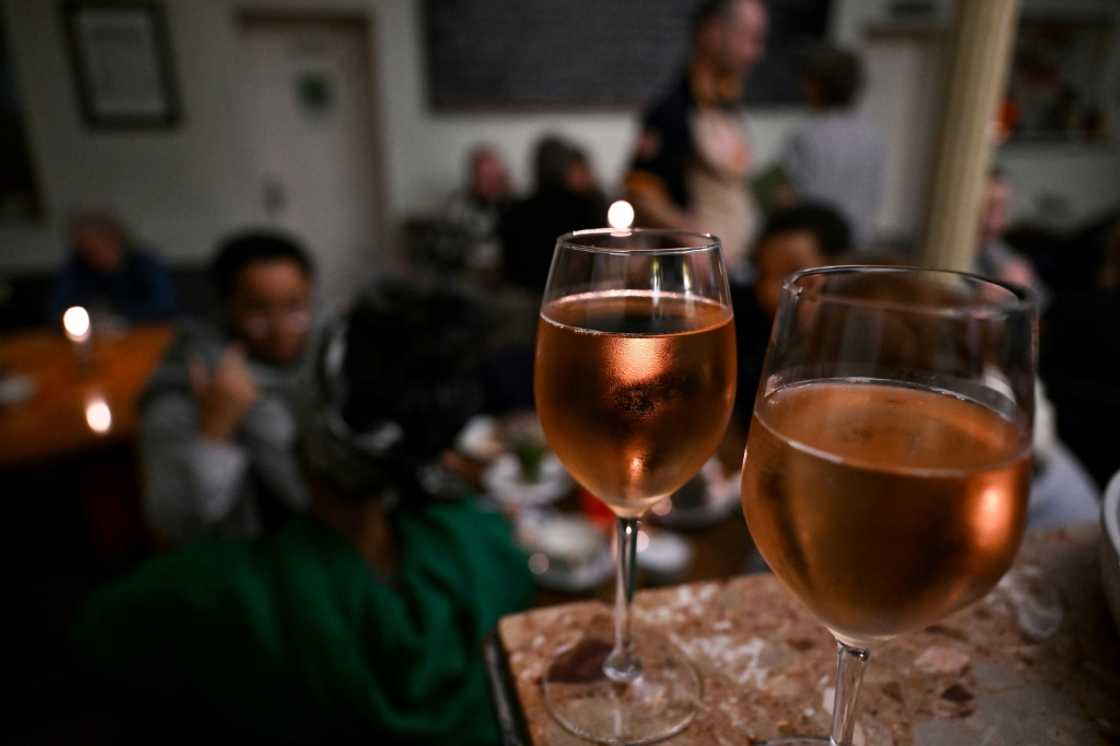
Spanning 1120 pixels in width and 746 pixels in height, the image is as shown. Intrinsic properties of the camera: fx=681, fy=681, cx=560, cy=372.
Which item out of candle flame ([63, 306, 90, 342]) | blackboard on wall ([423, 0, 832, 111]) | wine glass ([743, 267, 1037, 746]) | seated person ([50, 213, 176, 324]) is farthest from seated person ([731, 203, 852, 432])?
blackboard on wall ([423, 0, 832, 111])

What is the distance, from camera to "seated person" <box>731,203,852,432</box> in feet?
6.62

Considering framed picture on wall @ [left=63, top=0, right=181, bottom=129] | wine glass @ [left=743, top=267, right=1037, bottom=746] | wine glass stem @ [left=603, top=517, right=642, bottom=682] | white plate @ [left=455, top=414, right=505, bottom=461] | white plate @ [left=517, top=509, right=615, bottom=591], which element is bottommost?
white plate @ [left=517, top=509, right=615, bottom=591]

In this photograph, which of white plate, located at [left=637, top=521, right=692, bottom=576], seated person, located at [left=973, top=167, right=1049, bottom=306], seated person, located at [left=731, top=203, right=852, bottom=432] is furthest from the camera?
seated person, located at [left=973, top=167, right=1049, bottom=306]

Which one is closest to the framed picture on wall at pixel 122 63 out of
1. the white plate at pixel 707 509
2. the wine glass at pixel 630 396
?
the white plate at pixel 707 509

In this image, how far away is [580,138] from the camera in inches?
229

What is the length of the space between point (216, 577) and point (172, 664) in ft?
0.58

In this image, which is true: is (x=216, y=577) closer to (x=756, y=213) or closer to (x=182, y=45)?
(x=756, y=213)

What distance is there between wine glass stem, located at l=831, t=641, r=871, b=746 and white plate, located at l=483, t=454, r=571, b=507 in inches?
48.9

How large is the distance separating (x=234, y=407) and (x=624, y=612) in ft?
5.73

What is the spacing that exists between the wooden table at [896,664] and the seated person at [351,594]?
0.77m

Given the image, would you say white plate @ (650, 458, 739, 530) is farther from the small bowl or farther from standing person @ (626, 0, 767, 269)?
standing person @ (626, 0, 767, 269)

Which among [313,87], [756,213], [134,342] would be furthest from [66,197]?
[756,213]

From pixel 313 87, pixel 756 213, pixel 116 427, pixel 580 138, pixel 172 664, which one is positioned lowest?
pixel 172 664

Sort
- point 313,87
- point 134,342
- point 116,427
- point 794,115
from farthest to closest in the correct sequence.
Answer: point 794,115 < point 313,87 < point 134,342 < point 116,427
